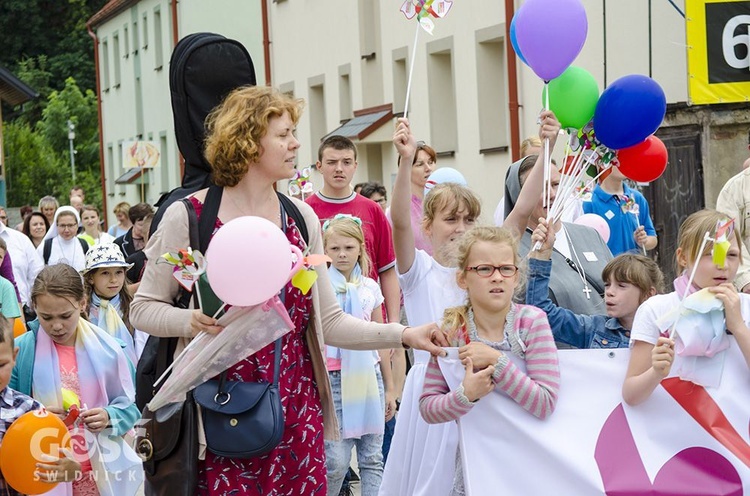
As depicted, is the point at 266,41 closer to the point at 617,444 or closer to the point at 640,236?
the point at 640,236

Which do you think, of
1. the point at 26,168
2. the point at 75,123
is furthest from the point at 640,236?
the point at 75,123

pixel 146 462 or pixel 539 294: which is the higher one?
pixel 539 294

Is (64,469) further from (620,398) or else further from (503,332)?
(620,398)

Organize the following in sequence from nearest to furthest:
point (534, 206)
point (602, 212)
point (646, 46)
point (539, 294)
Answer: point (539, 294) → point (534, 206) → point (602, 212) → point (646, 46)

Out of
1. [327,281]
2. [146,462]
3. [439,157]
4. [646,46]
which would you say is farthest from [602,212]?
[439,157]

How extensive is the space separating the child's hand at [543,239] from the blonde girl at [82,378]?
1975 millimetres

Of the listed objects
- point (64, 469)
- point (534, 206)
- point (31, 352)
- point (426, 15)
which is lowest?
point (64, 469)

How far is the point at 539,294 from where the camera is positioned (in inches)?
237

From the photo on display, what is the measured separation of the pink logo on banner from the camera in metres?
5.26

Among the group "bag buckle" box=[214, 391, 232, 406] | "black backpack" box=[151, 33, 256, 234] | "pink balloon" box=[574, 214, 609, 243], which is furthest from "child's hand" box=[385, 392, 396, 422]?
"bag buckle" box=[214, 391, 232, 406]

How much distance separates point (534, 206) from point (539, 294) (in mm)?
595

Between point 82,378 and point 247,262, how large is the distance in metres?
2.32

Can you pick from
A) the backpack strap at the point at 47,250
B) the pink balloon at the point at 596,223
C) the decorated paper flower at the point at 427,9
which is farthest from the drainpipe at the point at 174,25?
the decorated paper flower at the point at 427,9

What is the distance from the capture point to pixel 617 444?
5344 mm
